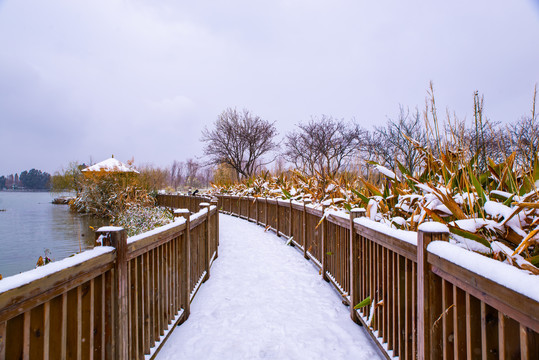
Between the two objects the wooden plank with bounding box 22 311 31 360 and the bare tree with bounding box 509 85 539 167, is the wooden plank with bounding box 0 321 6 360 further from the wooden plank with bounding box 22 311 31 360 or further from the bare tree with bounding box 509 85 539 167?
the bare tree with bounding box 509 85 539 167

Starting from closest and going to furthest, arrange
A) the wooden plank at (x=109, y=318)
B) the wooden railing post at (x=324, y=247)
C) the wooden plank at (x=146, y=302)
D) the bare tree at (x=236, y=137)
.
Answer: the wooden plank at (x=109, y=318) → the wooden plank at (x=146, y=302) → the wooden railing post at (x=324, y=247) → the bare tree at (x=236, y=137)

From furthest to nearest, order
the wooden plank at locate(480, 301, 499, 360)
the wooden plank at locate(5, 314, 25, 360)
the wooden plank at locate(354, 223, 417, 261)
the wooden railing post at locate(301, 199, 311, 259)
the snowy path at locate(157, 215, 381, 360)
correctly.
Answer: the wooden railing post at locate(301, 199, 311, 259) < the snowy path at locate(157, 215, 381, 360) < the wooden plank at locate(354, 223, 417, 261) < the wooden plank at locate(480, 301, 499, 360) < the wooden plank at locate(5, 314, 25, 360)

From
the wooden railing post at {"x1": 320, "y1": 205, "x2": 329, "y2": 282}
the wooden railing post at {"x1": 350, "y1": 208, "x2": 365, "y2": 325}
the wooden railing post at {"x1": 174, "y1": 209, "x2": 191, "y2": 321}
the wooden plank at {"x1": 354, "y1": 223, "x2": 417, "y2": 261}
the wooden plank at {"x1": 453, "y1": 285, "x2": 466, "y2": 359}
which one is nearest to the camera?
the wooden plank at {"x1": 453, "y1": 285, "x2": 466, "y2": 359}

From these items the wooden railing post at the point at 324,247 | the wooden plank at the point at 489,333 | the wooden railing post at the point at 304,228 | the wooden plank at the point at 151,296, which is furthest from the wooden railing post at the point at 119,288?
the wooden railing post at the point at 304,228

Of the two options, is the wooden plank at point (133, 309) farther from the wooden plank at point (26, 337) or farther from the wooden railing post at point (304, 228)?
the wooden railing post at point (304, 228)

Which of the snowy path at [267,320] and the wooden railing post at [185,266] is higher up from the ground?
the wooden railing post at [185,266]

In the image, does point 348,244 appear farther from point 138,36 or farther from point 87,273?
point 138,36

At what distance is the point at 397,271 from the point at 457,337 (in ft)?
2.72

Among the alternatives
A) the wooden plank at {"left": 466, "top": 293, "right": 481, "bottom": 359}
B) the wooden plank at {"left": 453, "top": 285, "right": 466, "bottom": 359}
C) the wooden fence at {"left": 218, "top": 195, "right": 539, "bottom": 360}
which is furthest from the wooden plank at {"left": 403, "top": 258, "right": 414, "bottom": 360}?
the wooden plank at {"left": 466, "top": 293, "right": 481, "bottom": 359}

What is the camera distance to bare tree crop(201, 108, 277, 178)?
2950cm

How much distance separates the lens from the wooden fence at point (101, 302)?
3.81 feet

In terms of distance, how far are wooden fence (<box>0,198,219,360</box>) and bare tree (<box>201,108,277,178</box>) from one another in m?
26.5

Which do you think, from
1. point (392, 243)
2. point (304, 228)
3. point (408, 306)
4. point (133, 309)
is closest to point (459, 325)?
point (408, 306)

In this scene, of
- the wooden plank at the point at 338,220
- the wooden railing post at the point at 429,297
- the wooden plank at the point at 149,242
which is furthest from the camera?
the wooden plank at the point at 338,220
